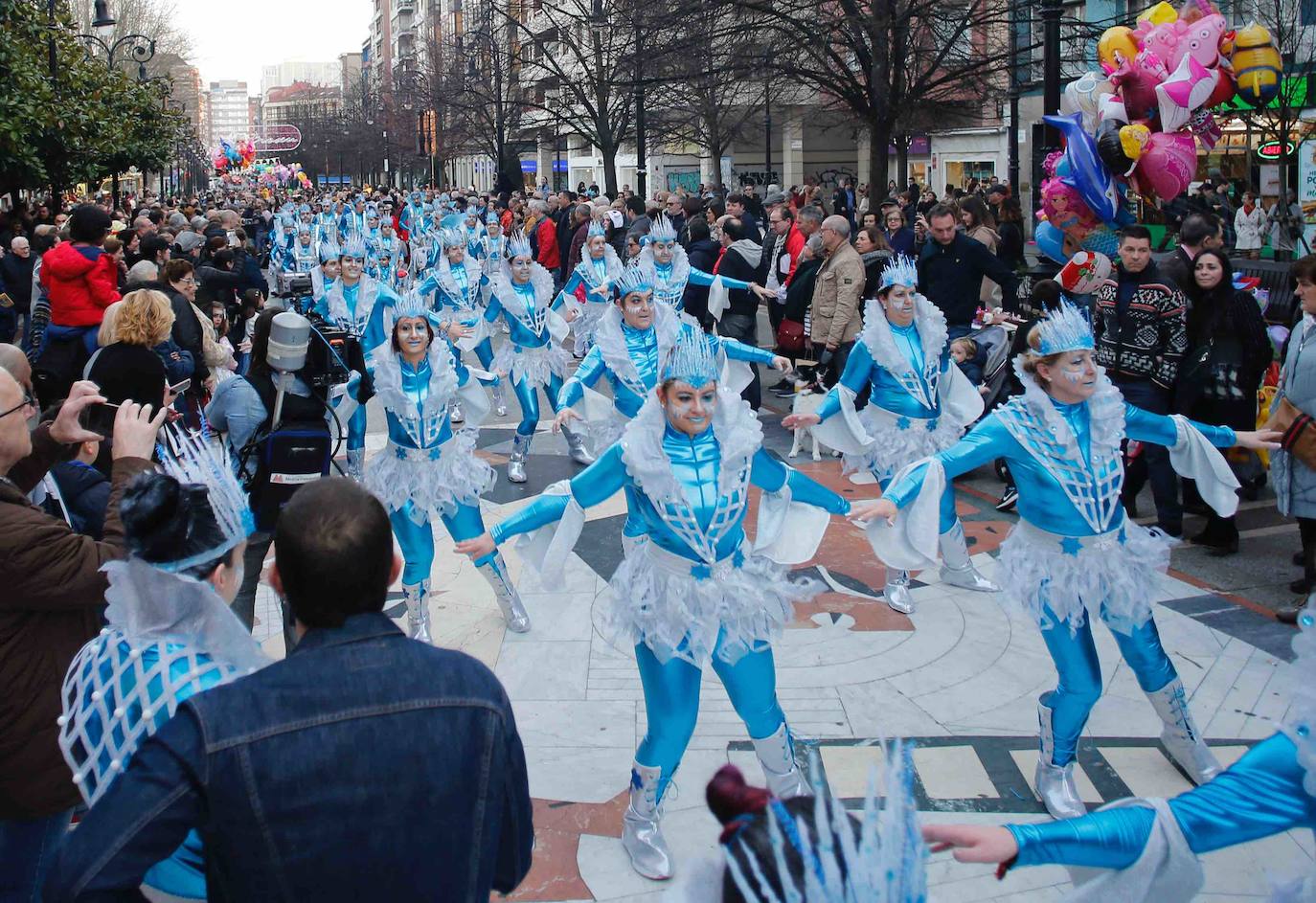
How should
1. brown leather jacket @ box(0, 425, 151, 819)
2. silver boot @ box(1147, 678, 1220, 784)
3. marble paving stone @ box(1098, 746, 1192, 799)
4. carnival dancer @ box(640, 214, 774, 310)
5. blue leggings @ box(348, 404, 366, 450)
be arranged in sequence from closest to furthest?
brown leather jacket @ box(0, 425, 151, 819), silver boot @ box(1147, 678, 1220, 784), marble paving stone @ box(1098, 746, 1192, 799), blue leggings @ box(348, 404, 366, 450), carnival dancer @ box(640, 214, 774, 310)

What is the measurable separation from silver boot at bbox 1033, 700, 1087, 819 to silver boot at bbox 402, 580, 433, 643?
330 cm

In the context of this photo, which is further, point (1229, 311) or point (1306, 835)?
point (1229, 311)

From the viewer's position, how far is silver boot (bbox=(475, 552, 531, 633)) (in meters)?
6.97

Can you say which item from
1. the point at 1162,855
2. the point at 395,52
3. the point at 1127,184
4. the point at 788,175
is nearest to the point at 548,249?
the point at 1127,184

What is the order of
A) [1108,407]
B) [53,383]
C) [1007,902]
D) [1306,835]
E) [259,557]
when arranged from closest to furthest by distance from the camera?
1. [1007,902]
2. [1306,835]
3. [1108,407]
4. [259,557]
5. [53,383]

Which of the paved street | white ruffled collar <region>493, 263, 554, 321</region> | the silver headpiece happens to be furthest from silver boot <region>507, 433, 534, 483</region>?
the silver headpiece

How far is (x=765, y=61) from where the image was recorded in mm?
18484

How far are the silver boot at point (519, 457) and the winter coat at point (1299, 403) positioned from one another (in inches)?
225

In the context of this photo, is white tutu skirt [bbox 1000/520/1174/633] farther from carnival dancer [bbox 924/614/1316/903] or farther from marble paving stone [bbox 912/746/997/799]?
carnival dancer [bbox 924/614/1316/903]

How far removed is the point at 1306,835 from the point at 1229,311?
4347 millimetres

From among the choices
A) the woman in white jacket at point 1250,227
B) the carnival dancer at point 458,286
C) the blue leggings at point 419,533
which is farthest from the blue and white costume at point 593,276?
the woman in white jacket at point 1250,227

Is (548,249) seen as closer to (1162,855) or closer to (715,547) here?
(715,547)

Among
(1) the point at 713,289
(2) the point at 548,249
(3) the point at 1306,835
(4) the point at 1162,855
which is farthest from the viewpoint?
(2) the point at 548,249

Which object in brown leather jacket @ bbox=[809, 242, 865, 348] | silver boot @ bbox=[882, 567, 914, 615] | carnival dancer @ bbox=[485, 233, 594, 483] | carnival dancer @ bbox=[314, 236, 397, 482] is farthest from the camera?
carnival dancer @ bbox=[314, 236, 397, 482]
